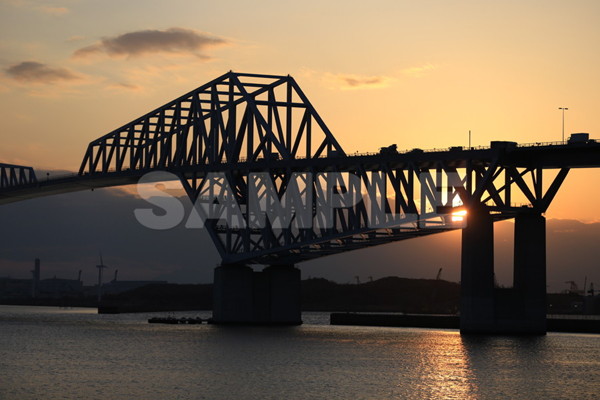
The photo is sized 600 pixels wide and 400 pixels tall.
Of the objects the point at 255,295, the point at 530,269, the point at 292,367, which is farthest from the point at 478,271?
the point at 255,295

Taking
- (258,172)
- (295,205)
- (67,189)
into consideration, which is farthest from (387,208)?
(67,189)

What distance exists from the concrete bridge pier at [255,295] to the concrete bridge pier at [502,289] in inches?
1543

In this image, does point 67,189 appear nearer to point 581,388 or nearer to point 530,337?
point 530,337

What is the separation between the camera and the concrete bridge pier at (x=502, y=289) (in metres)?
108

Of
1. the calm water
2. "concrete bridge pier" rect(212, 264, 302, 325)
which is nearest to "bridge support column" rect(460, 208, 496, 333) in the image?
the calm water

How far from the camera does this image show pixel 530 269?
10881 cm

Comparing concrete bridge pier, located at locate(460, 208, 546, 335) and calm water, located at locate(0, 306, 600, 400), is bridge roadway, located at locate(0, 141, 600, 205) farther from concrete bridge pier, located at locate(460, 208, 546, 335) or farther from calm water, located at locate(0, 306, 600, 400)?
calm water, located at locate(0, 306, 600, 400)

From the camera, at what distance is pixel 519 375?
78250mm

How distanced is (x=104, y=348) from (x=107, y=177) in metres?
75.7

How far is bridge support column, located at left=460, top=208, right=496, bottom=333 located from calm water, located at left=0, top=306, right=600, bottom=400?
6.97ft

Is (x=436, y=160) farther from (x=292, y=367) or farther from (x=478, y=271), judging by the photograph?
(x=292, y=367)

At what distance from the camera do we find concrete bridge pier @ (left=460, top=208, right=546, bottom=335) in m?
108

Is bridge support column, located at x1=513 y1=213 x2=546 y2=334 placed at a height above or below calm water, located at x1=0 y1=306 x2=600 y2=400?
above

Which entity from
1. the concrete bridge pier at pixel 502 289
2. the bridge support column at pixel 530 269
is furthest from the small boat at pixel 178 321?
the bridge support column at pixel 530 269
